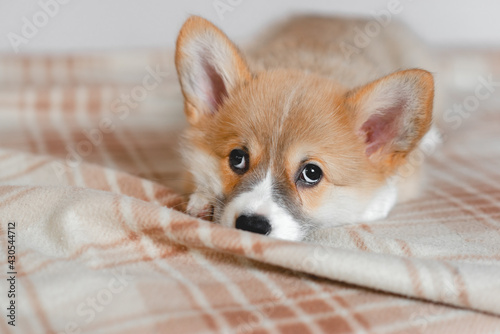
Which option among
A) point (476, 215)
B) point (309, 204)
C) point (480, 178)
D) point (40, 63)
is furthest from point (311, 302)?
point (40, 63)

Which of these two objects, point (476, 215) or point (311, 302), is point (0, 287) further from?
point (476, 215)

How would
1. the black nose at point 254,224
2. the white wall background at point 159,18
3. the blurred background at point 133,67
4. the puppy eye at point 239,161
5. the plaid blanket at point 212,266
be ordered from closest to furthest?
1. the plaid blanket at point 212,266
2. the black nose at point 254,224
3. the puppy eye at point 239,161
4. the blurred background at point 133,67
5. the white wall background at point 159,18

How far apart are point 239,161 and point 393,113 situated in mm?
610

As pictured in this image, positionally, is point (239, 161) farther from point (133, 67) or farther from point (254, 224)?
point (133, 67)

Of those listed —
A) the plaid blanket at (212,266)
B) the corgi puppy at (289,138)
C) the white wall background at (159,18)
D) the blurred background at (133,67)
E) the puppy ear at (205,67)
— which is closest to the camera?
the plaid blanket at (212,266)

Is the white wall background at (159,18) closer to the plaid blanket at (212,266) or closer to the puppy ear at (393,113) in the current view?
the plaid blanket at (212,266)

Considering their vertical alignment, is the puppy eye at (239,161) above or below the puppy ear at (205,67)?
below

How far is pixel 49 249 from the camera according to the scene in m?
1.67

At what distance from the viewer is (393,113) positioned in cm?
203

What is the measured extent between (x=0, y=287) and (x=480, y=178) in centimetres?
213

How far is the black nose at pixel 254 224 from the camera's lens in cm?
173

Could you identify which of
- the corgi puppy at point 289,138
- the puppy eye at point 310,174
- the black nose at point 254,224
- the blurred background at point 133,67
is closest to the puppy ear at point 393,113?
the corgi puppy at point 289,138

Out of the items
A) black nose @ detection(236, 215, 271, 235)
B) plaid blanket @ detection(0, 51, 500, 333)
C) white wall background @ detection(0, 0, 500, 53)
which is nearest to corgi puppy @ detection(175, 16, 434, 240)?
black nose @ detection(236, 215, 271, 235)

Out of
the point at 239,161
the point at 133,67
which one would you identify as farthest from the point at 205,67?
the point at 133,67
